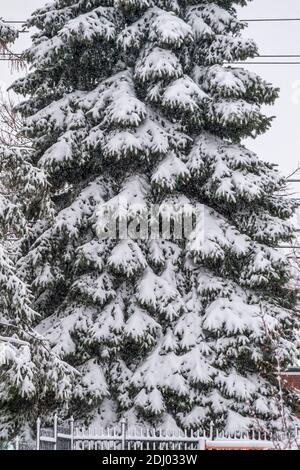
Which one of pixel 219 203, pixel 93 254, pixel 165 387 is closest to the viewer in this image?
pixel 165 387

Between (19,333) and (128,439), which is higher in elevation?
(19,333)

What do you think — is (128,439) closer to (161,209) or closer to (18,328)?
(18,328)

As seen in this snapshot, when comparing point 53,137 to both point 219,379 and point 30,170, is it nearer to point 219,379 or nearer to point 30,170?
point 30,170

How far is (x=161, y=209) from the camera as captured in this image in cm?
1172

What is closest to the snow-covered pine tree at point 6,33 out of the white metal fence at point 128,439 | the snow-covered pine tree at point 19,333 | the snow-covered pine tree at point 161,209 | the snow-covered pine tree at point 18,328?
the snow-covered pine tree at point 18,328

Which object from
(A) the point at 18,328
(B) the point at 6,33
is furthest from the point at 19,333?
(B) the point at 6,33

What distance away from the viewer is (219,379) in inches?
439

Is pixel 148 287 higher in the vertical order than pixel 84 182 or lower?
lower

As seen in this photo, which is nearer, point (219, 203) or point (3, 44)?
point (3, 44)

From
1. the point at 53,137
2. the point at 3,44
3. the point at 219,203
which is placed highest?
the point at 3,44

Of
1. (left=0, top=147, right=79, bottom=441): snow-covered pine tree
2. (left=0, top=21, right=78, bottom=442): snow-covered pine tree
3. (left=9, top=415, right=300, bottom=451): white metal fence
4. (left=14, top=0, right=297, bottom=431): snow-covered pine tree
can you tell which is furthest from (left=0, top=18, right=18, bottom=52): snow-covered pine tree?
(left=9, top=415, right=300, bottom=451): white metal fence
